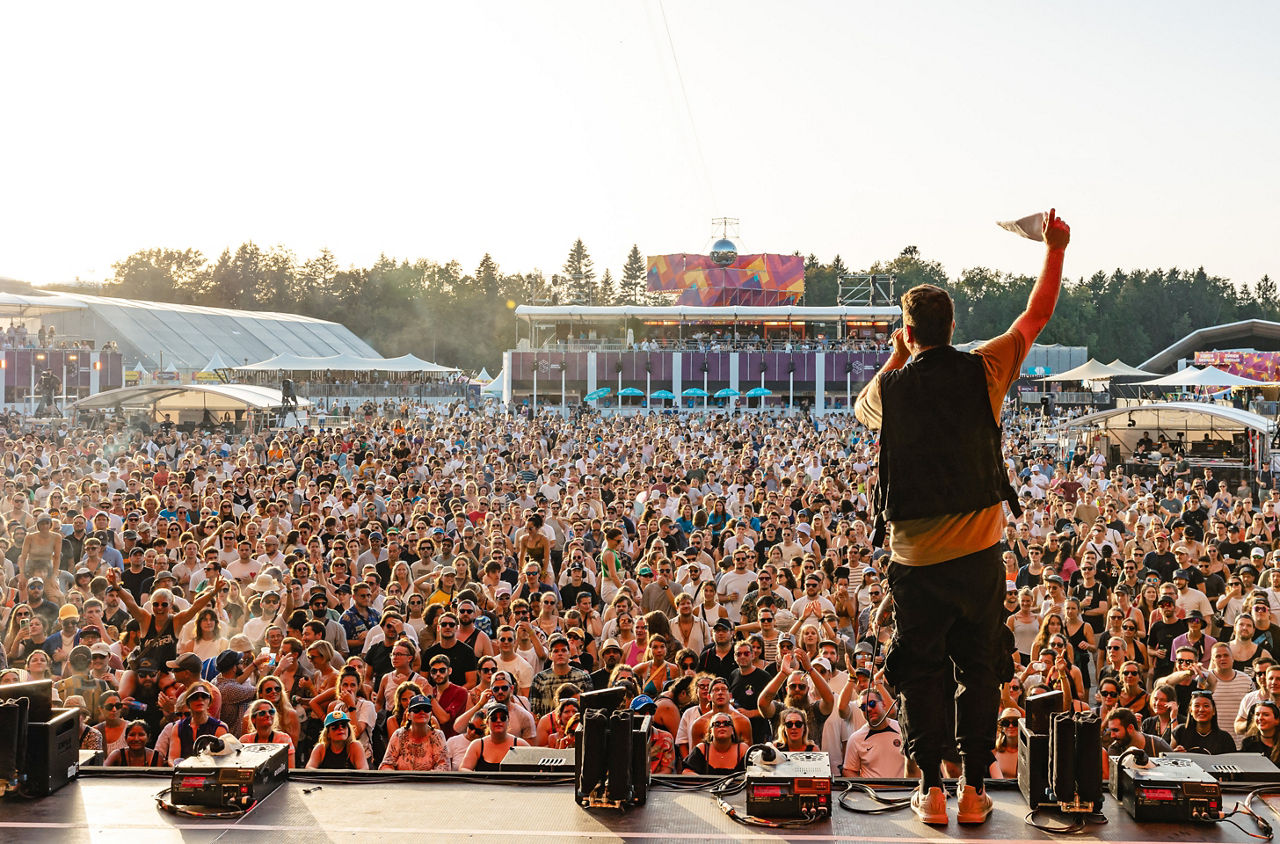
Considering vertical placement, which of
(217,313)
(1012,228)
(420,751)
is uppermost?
(217,313)

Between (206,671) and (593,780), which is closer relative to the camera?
(593,780)

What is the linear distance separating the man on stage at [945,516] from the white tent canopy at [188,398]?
28.0 metres

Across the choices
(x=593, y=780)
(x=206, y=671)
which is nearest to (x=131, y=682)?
(x=206, y=671)

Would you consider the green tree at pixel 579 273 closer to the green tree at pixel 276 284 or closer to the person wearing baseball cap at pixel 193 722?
the green tree at pixel 276 284

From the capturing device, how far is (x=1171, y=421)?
25047 mm

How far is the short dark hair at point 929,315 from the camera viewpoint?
130 inches

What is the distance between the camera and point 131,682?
6703 millimetres

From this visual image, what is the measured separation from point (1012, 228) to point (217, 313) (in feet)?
264

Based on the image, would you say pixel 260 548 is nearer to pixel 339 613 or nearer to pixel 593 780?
pixel 339 613

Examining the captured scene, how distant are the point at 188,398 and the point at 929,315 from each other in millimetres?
33140

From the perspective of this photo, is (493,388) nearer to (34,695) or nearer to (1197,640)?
(1197,640)

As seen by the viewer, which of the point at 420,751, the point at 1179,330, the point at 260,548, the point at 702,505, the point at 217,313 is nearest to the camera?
the point at 420,751

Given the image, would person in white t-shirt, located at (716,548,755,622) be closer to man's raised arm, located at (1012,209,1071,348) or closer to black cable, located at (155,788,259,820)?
black cable, located at (155,788,259,820)

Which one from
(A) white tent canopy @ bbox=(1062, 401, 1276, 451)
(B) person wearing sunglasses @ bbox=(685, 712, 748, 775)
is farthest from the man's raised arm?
(A) white tent canopy @ bbox=(1062, 401, 1276, 451)
